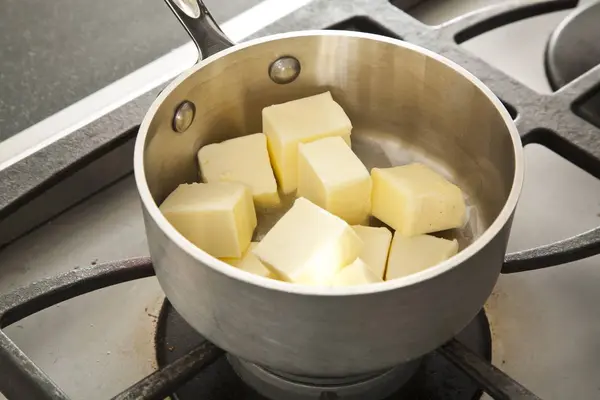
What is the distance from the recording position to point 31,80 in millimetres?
819

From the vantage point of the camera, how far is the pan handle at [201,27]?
0.65 metres

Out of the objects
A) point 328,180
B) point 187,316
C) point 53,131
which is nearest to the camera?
point 187,316

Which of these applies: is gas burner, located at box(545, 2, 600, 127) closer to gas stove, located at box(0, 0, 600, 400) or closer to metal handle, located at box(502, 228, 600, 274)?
gas stove, located at box(0, 0, 600, 400)

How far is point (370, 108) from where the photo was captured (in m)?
0.71

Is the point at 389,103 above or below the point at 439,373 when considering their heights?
above

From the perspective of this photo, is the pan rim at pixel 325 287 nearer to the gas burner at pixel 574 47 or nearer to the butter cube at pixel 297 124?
the butter cube at pixel 297 124

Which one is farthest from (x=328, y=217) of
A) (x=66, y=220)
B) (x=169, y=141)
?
(x=66, y=220)

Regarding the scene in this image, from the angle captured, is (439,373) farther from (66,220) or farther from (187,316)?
(66,220)

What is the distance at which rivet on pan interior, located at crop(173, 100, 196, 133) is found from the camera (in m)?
0.60

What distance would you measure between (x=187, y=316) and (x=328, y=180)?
17 cm

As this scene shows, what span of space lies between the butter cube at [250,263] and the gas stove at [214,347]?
0.07 m

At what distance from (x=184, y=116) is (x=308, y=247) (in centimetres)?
17

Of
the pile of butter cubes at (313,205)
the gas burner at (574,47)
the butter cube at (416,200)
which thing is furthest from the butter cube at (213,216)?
the gas burner at (574,47)

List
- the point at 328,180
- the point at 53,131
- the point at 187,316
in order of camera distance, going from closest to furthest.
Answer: the point at 187,316, the point at 328,180, the point at 53,131
